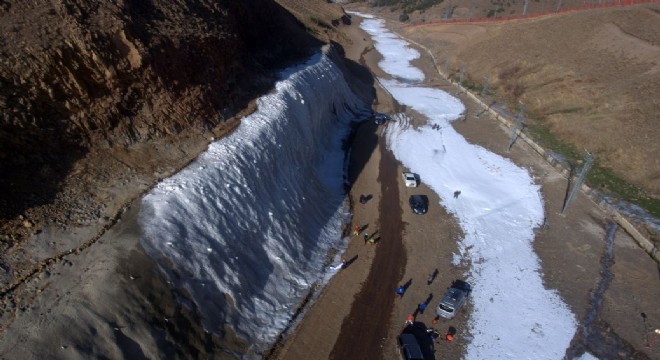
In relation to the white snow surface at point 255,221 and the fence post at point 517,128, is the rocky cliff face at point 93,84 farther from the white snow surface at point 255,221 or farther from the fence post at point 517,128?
the fence post at point 517,128

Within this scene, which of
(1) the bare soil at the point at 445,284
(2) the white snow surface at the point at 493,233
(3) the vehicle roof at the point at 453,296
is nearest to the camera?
(1) the bare soil at the point at 445,284

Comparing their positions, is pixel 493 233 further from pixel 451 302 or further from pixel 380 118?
pixel 380 118

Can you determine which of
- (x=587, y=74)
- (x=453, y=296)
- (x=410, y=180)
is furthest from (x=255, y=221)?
(x=587, y=74)

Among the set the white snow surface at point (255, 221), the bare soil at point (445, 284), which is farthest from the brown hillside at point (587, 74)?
the white snow surface at point (255, 221)

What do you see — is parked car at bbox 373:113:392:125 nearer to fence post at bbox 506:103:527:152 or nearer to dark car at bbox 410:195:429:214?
fence post at bbox 506:103:527:152

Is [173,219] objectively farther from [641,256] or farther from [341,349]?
[641,256]
